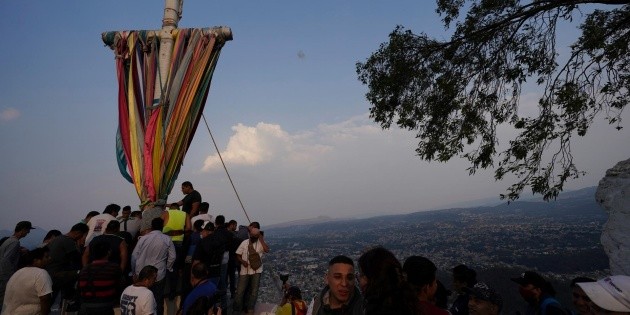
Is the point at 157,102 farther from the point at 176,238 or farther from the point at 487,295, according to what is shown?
the point at 487,295

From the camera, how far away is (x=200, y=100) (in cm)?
966

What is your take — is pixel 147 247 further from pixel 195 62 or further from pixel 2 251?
pixel 195 62

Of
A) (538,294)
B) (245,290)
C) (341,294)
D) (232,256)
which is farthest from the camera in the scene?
(232,256)

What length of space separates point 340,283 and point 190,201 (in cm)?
603

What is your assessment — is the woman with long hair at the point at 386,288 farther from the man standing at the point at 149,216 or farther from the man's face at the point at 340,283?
the man standing at the point at 149,216

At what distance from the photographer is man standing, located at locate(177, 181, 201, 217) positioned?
300 inches

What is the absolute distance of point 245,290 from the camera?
22.0 ft

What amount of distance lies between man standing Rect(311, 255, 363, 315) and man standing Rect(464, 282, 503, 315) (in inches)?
61.4

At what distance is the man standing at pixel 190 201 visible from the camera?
7.61m

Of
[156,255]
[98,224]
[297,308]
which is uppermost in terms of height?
[98,224]

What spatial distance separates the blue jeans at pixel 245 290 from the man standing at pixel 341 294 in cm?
440

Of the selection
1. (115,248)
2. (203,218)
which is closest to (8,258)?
(115,248)

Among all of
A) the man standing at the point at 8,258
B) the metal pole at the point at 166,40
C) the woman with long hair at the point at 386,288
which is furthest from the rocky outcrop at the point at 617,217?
the man standing at the point at 8,258

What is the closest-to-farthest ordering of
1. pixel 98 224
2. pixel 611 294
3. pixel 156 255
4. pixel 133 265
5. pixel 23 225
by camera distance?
pixel 611 294 → pixel 156 255 → pixel 133 265 → pixel 23 225 → pixel 98 224
